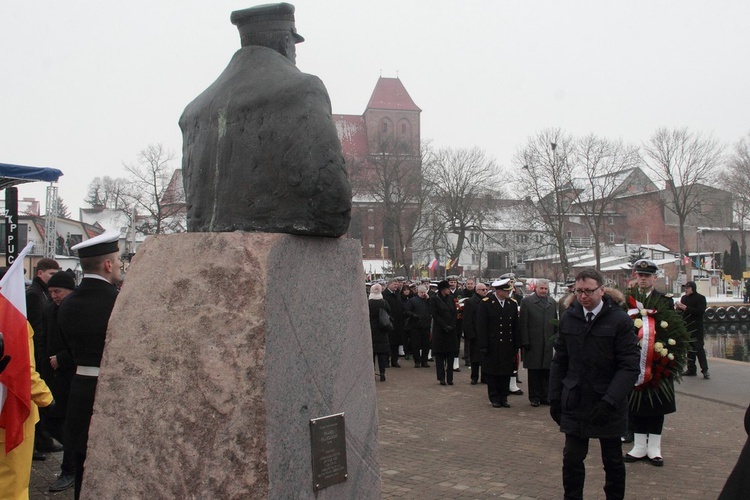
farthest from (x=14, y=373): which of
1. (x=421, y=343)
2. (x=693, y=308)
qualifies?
(x=421, y=343)

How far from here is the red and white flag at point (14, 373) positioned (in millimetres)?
3602

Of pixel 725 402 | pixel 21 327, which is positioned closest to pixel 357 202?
pixel 725 402

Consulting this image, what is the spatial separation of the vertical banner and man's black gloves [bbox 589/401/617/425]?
8528mm

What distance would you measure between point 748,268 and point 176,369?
6648cm

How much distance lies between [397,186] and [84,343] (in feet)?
187

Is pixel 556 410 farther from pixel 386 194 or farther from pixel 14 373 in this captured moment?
pixel 386 194

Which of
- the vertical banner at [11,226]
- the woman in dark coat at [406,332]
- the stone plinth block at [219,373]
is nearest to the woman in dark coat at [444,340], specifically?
the woman in dark coat at [406,332]

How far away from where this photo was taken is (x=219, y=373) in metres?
2.85

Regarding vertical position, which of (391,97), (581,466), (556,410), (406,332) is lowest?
(406,332)

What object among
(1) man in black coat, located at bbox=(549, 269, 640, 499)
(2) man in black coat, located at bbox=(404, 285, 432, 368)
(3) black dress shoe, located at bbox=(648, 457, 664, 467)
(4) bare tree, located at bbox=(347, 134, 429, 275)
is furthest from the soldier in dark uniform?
(4) bare tree, located at bbox=(347, 134, 429, 275)

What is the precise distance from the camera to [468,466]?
6633mm

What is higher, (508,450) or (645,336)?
(645,336)

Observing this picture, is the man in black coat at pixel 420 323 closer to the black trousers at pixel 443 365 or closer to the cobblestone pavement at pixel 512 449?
the black trousers at pixel 443 365

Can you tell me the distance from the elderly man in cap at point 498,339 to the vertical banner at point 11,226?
23.8ft
